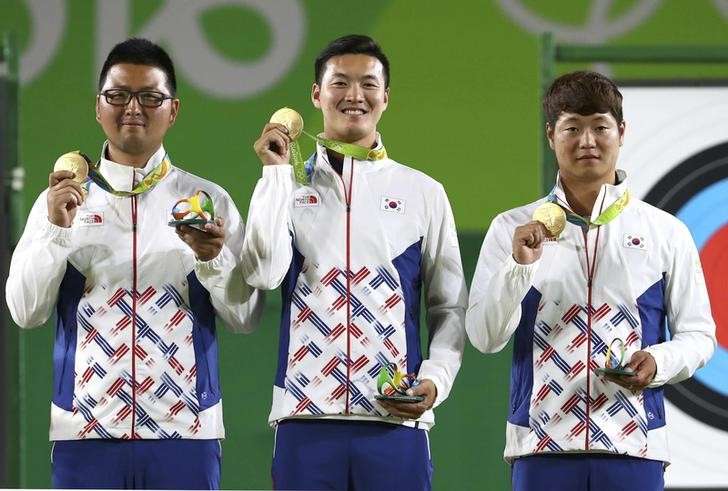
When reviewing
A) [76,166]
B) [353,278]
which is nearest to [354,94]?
[353,278]

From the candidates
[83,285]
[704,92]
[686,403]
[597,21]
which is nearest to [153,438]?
[83,285]

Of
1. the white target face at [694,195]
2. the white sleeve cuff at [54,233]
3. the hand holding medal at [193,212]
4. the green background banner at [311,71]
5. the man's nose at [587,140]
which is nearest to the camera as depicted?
the hand holding medal at [193,212]

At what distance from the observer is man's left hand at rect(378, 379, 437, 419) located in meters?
2.81

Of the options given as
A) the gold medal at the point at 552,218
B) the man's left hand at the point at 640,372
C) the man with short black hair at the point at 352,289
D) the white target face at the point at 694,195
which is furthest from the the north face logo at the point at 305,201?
the white target face at the point at 694,195

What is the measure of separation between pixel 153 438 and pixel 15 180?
130 cm

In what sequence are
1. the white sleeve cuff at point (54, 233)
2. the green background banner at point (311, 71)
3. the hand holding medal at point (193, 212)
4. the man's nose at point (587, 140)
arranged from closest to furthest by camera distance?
1. the hand holding medal at point (193, 212)
2. the white sleeve cuff at point (54, 233)
3. the man's nose at point (587, 140)
4. the green background banner at point (311, 71)

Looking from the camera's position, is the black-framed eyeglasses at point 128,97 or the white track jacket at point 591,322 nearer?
the white track jacket at point 591,322

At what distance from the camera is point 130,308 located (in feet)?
9.61

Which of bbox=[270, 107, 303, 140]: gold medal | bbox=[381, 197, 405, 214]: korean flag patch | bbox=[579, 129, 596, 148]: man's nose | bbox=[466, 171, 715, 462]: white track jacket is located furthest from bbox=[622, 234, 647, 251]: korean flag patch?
bbox=[270, 107, 303, 140]: gold medal

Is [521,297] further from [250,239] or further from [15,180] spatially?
[15,180]

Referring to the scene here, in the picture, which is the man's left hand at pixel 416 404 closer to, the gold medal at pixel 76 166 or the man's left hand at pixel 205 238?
the man's left hand at pixel 205 238

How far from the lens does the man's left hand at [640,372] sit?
2.78 m

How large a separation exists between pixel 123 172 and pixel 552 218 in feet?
3.16

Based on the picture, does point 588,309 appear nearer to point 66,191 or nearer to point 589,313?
point 589,313
